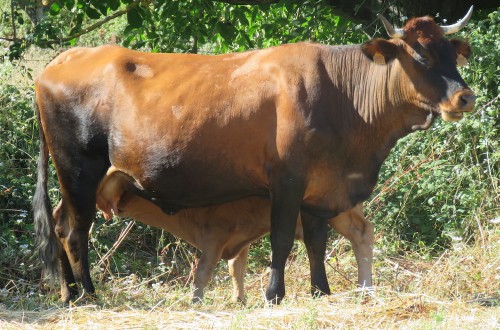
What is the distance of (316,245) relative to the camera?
7750mm

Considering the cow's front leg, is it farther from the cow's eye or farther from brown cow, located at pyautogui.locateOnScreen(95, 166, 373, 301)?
the cow's eye

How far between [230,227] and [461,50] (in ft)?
7.54

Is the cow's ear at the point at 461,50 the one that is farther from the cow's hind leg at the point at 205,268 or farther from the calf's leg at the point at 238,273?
the cow's hind leg at the point at 205,268

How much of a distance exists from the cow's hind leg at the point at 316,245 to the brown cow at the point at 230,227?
187 mm

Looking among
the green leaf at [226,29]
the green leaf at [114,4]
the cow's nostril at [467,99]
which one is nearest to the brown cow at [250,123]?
the cow's nostril at [467,99]

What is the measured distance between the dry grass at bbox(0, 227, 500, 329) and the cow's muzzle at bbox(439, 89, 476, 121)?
50.6 inches

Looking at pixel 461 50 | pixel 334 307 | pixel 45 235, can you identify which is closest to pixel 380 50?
pixel 461 50

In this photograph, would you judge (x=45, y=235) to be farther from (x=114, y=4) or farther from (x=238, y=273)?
(x=114, y=4)

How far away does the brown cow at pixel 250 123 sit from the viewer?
715 cm

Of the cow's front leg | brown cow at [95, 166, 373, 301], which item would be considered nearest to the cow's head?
the cow's front leg

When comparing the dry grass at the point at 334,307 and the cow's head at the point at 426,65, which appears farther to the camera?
the cow's head at the point at 426,65

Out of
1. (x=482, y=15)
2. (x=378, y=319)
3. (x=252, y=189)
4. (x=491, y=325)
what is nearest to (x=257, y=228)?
(x=252, y=189)

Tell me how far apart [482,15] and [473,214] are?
340 cm

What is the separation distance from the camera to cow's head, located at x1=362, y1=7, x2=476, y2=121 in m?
7.03
